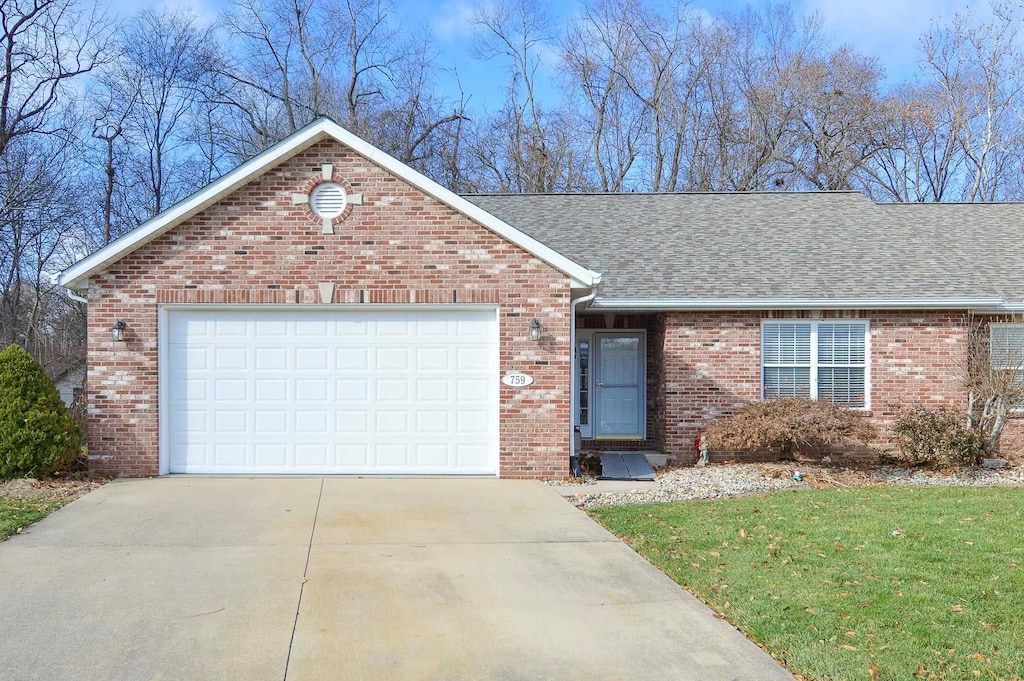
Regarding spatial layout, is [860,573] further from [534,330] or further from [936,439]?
[936,439]

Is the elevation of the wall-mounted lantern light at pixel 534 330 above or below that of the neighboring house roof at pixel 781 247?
below

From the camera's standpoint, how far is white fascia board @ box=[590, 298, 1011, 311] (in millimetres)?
13141

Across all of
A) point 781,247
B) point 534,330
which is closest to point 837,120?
point 781,247

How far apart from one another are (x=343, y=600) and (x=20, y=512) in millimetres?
4975

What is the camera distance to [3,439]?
10.3 m

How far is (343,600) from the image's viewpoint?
19.7ft

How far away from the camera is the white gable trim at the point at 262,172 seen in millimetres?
10891

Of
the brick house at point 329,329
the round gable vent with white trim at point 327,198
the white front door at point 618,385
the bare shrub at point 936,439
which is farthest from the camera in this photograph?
the white front door at point 618,385

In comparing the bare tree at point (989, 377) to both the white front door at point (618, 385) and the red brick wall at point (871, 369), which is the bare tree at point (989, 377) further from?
the white front door at point (618, 385)

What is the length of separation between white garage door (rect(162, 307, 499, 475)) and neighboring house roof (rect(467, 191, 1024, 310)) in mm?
3262

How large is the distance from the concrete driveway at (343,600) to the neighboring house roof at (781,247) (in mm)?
6184

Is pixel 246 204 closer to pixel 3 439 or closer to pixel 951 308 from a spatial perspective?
pixel 3 439

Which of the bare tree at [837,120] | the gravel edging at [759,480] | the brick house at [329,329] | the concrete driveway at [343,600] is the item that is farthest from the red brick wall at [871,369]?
the bare tree at [837,120]

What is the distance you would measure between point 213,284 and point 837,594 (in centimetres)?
874
